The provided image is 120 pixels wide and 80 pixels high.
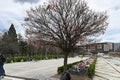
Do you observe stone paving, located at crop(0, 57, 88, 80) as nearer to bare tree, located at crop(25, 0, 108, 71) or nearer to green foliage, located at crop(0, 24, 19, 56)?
bare tree, located at crop(25, 0, 108, 71)

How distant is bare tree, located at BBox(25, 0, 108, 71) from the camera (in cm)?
1753

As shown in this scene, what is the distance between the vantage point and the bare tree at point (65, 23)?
17531mm

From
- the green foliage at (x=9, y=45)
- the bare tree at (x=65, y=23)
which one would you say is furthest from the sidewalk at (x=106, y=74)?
the green foliage at (x=9, y=45)

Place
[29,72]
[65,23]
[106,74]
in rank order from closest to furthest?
[65,23]
[29,72]
[106,74]

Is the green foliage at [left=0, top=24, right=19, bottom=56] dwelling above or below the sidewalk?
above

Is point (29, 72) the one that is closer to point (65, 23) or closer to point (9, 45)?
point (65, 23)

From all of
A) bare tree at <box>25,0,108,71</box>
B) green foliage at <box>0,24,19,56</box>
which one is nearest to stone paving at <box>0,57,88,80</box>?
bare tree at <box>25,0,108,71</box>

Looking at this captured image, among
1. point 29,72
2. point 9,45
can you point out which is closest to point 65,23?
point 29,72

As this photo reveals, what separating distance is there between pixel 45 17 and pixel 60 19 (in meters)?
1.15

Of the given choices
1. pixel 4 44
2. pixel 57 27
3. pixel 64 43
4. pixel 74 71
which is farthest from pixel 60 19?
pixel 4 44

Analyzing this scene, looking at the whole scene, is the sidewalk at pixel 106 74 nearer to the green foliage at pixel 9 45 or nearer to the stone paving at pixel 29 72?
the stone paving at pixel 29 72

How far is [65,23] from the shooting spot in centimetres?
1777

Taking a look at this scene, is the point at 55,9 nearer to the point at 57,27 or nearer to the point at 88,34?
the point at 57,27

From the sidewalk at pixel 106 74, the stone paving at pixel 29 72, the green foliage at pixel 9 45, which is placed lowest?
the sidewalk at pixel 106 74
